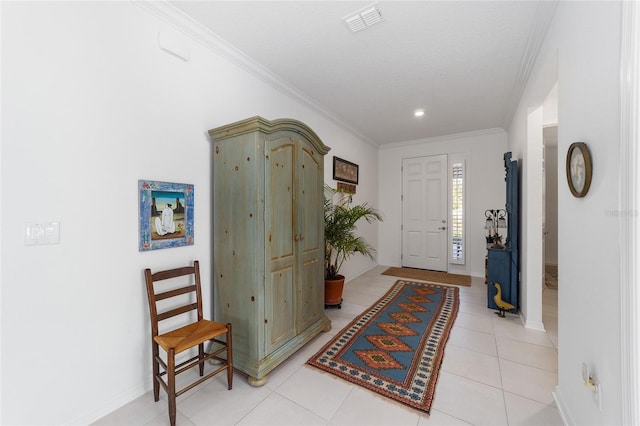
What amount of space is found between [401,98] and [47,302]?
145 inches

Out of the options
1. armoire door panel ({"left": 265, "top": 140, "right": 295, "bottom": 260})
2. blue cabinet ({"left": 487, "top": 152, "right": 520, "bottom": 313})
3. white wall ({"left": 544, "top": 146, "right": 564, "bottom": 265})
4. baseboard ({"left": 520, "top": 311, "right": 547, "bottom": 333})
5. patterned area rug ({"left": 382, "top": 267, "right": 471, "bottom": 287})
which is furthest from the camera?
white wall ({"left": 544, "top": 146, "right": 564, "bottom": 265})

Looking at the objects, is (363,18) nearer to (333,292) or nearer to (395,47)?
(395,47)

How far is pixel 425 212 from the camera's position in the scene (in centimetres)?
534

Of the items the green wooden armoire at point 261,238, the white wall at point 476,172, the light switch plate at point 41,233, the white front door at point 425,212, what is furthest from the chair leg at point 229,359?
the white wall at point 476,172

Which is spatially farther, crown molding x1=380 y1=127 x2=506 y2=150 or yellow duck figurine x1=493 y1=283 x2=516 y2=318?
crown molding x1=380 y1=127 x2=506 y2=150

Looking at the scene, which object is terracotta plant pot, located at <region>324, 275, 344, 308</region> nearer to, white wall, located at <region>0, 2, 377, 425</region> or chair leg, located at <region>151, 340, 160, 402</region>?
white wall, located at <region>0, 2, 377, 425</region>

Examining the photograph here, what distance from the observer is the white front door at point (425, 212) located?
5.17 metres

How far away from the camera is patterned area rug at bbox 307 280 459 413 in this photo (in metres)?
1.89

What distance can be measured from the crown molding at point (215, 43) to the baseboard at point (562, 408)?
3448 millimetres

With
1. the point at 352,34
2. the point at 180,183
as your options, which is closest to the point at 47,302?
the point at 180,183

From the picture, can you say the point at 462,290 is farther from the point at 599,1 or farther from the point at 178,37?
the point at 178,37

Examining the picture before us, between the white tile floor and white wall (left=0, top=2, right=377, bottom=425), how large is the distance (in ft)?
1.32

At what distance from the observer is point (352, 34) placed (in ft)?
6.94

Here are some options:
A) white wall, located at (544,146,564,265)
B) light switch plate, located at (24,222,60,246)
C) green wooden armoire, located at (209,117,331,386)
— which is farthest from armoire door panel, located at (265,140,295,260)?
white wall, located at (544,146,564,265)
